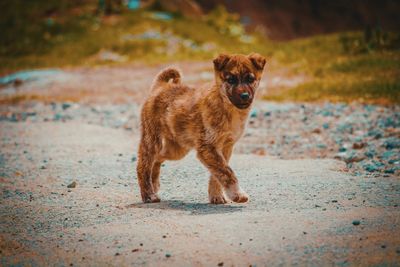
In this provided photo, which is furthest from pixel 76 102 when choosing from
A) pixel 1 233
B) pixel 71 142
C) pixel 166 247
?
pixel 166 247

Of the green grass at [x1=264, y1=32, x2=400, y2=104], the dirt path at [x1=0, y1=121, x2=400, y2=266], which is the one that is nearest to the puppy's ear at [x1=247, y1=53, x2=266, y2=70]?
the dirt path at [x1=0, y1=121, x2=400, y2=266]

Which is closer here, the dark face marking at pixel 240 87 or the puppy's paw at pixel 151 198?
the dark face marking at pixel 240 87

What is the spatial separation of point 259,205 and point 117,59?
19577 millimetres

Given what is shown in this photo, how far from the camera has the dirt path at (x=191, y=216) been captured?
5.55 m

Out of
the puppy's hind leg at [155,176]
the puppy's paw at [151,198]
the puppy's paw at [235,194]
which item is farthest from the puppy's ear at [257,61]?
the puppy's paw at [151,198]

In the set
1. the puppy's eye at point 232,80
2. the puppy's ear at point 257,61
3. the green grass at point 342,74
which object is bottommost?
the puppy's eye at point 232,80

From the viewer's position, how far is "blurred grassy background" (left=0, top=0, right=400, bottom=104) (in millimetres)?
17109

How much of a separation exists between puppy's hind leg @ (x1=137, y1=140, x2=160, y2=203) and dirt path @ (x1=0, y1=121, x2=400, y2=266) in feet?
0.69

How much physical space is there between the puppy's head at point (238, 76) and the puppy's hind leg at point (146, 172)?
4.49 feet

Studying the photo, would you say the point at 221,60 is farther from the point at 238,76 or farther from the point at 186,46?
the point at 186,46

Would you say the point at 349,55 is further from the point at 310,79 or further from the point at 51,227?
the point at 51,227

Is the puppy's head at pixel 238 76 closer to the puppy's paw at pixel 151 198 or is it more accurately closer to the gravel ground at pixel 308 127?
the puppy's paw at pixel 151 198

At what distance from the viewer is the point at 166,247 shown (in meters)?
5.79

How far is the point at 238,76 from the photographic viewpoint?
283 inches
